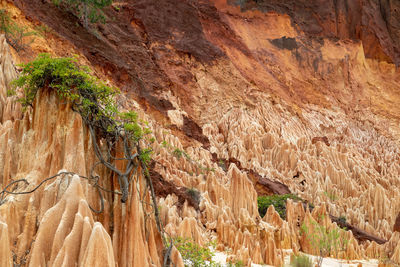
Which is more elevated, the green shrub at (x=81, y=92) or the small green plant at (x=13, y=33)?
the small green plant at (x=13, y=33)

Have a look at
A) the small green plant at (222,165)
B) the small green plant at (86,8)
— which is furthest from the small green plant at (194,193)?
the small green plant at (86,8)

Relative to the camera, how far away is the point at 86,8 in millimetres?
20719

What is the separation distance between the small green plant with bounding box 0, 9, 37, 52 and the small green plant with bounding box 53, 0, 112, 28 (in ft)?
16.8

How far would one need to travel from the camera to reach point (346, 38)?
36.5 m

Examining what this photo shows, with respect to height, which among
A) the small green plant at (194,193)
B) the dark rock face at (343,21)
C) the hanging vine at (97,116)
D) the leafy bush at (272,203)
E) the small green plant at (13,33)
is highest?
the dark rock face at (343,21)

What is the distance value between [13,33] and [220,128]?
40.6ft

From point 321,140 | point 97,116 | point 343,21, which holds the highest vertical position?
point 343,21

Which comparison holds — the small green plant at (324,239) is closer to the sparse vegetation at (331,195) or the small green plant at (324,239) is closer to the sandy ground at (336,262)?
the sandy ground at (336,262)

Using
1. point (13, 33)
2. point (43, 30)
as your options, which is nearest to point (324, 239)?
point (13, 33)

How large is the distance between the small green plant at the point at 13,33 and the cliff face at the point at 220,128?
51cm

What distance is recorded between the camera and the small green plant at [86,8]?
20.7 meters

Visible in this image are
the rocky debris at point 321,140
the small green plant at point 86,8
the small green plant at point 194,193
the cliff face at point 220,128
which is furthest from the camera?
the rocky debris at point 321,140

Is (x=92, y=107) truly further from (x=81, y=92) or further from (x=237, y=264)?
(x=237, y=264)

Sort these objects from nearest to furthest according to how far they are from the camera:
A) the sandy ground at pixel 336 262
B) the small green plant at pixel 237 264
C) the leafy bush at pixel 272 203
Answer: the small green plant at pixel 237 264 < the sandy ground at pixel 336 262 < the leafy bush at pixel 272 203
